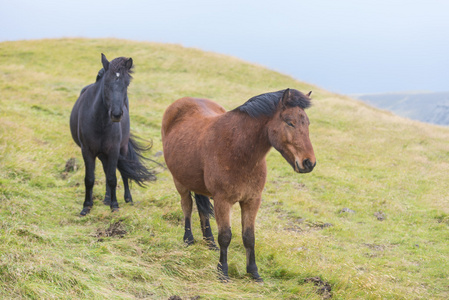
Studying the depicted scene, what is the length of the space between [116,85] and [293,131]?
3.60 meters

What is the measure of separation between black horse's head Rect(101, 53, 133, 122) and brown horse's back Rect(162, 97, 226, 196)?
848 millimetres

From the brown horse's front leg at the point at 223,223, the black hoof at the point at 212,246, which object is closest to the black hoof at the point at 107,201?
the black hoof at the point at 212,246

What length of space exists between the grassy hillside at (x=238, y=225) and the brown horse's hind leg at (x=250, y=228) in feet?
0.63

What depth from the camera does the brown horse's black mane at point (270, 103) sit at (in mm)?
4480

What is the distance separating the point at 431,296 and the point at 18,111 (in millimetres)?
15356

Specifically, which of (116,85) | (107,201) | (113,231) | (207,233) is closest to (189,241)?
(207,233)

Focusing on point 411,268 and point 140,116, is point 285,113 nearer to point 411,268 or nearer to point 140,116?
point 411,268

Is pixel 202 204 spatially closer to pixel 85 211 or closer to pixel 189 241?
pixel 189 241

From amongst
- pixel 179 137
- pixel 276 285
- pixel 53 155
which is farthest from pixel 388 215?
pixel 53 155

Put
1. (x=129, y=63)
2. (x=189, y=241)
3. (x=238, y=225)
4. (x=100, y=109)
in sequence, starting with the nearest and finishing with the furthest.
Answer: (x=189, y=241), (x=129, y=63), (x=238, y=225), (x=100, y=109)

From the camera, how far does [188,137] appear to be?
5801mm

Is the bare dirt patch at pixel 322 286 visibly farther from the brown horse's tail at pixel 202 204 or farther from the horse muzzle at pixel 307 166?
the brown horse's tail at pixel 202 204

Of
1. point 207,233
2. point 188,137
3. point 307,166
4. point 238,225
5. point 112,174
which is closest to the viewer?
point 307,166

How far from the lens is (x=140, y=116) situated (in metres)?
18.4
